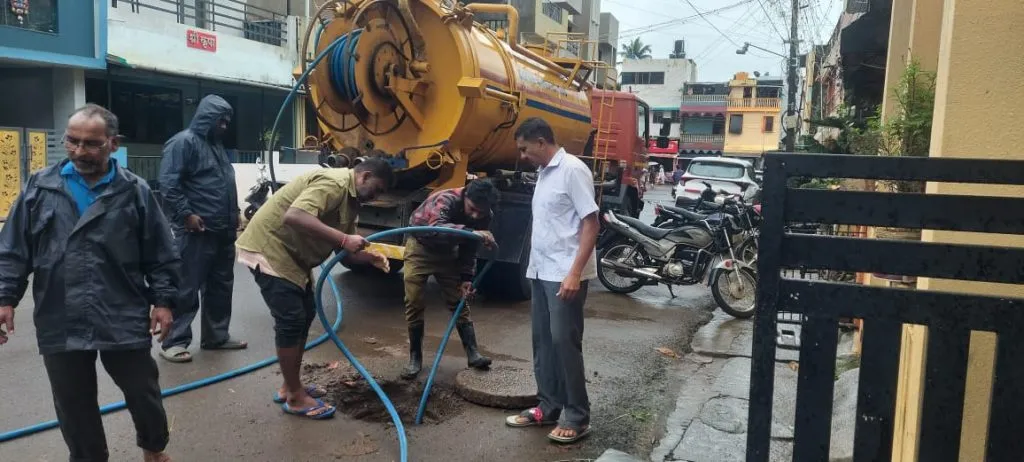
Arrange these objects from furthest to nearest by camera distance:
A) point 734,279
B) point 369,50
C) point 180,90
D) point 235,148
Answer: point 235,148 → point 180,90 → point 734,279 → point 369,50

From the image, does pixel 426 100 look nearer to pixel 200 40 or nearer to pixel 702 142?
pixel 200 40

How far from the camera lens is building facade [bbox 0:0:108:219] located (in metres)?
11.6

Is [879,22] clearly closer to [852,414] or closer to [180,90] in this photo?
[852,414]

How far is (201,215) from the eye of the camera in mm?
5039

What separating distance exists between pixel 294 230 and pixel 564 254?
144 cm

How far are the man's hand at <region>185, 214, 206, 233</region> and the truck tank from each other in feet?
6.89

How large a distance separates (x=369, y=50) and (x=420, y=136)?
893 millimetres

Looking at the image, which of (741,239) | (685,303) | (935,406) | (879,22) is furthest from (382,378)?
(879,22)

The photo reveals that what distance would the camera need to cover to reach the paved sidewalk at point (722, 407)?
3799mm

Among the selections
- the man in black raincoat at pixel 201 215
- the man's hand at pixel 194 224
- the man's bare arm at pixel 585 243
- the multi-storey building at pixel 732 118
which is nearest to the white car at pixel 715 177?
the man in black raincoat at pixel 201 215

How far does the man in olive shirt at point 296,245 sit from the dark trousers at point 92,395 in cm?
90

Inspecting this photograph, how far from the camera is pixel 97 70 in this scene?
1432cm

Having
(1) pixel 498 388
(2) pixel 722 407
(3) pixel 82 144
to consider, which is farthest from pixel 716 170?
(3) pixel 82 144

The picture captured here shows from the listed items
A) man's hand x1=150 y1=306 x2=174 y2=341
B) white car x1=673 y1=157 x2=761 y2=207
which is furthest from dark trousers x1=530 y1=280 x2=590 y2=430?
white car x1=673 y1=157 x2=761 y2=207
